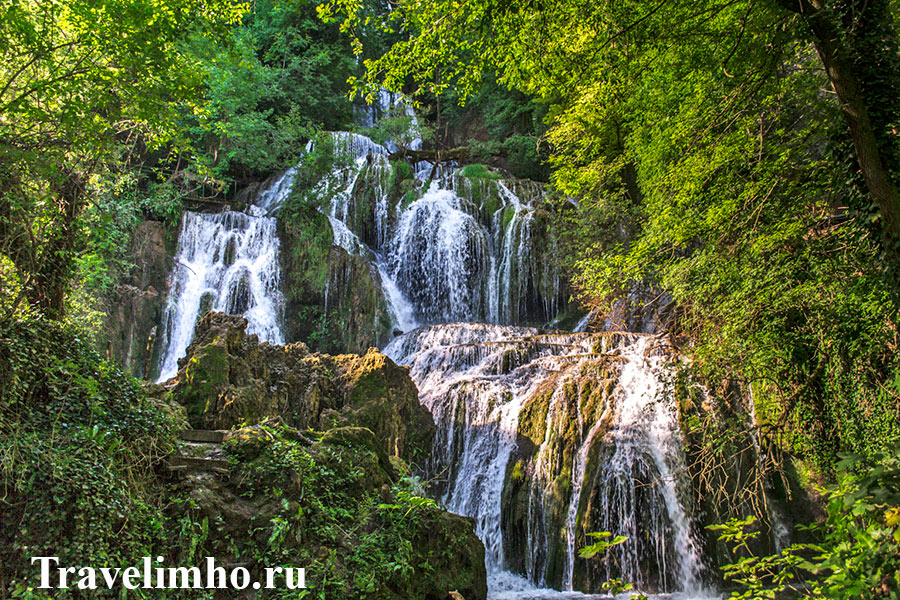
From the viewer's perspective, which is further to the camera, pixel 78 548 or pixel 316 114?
pixel 316 114

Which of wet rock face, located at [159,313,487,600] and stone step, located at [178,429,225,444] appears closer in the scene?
wet rock face, located at [159,313,487,600]

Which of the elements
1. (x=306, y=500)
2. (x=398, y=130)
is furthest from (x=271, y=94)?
(x=306, y=500)

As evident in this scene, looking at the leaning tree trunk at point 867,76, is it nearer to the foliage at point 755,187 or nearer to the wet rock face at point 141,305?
the foliage at point 755,187

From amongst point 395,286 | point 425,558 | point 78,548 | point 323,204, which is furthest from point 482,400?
point 323,204

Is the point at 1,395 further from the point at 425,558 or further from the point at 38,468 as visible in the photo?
the point at 425,558

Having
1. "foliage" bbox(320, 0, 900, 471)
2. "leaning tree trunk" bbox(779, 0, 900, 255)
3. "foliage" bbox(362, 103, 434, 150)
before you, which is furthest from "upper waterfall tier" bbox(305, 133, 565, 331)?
"leaning tree trunk" bbox(779, 0, 900, 255)

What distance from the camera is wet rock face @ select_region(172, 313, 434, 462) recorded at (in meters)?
6.90

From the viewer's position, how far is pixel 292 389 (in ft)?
27.7

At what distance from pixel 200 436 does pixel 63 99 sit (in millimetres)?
3584

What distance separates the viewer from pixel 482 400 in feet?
32.6

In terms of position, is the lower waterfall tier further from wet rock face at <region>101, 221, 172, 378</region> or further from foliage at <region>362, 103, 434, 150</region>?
foliage at <region>362, 103, 434, 150</region>

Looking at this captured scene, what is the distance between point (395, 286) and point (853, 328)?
44.9ft

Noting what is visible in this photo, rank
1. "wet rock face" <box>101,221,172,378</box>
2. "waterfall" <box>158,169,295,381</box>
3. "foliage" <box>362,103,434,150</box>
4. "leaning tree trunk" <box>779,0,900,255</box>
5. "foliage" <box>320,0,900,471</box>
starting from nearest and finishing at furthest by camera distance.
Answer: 1. "leaning tree trunk" <box>779,0,900,255</box>
2. "foliage" <box>320,0,900,471</box>
3. "wet rock face" <box>101,221,172,378</box>
4. "waterfall" <box>158,169,295,381</box>
5. "foliage" <box>362,103,434,150</box>

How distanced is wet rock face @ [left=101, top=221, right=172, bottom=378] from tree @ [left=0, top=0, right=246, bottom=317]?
9.47m
